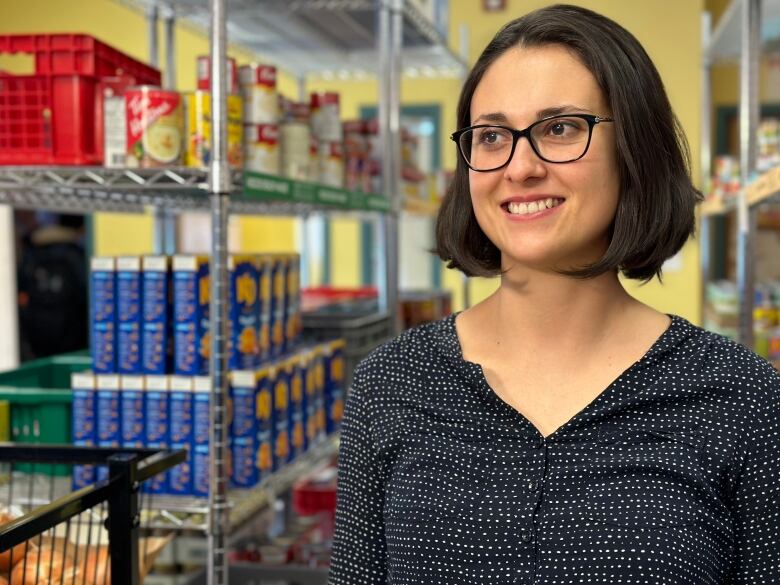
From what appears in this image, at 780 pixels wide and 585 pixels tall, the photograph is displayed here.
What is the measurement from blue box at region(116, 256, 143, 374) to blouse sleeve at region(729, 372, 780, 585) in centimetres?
159

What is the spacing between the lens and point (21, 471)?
8.25 feet

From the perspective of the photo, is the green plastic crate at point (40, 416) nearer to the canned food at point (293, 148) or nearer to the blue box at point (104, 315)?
the blue box at point (104, 315)

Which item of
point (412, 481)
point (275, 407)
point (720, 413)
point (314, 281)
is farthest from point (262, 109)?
point (314, 281)

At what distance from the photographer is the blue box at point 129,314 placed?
8.19ft

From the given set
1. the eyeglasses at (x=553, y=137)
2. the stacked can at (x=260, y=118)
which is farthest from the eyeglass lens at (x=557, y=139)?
the stacked can at (x=260, y=118)

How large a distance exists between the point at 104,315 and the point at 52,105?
55 centimetres

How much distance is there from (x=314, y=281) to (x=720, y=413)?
23.1 feet

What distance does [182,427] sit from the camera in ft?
8.09

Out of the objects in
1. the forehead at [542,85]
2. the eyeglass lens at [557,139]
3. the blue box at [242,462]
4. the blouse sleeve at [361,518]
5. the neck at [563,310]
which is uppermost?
the forehead at [542,85]

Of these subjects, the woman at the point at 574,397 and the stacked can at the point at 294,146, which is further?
the stacked can at the point at 294,146

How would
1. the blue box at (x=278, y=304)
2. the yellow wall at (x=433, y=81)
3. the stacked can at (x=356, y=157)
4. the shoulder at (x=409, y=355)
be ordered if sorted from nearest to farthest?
the shoulder at (x=409, y=355), the blue box at (x=278, y=304), the stacked can at (x=356, y=157), the yellow wall at (x=433, y=81)

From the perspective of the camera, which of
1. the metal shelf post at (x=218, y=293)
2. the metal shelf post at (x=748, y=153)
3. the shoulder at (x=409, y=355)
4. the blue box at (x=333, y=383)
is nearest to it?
the shoulder at (x=409, y=355)

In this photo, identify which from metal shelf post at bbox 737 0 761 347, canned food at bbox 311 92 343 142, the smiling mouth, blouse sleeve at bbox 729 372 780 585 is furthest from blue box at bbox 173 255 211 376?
metal shelf post at bbox 737 0 761 347

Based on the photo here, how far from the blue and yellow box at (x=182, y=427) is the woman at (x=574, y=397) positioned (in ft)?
3.08
